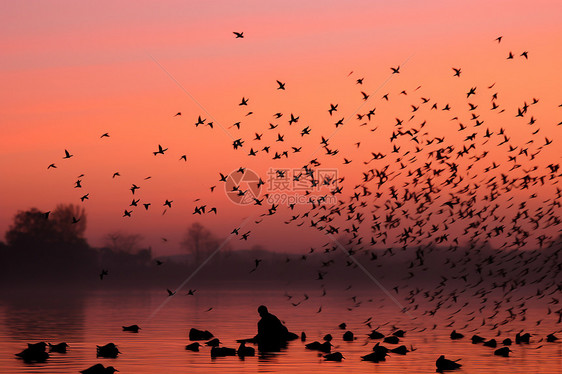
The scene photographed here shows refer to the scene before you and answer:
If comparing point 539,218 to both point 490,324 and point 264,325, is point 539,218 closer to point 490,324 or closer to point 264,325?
point 264,325

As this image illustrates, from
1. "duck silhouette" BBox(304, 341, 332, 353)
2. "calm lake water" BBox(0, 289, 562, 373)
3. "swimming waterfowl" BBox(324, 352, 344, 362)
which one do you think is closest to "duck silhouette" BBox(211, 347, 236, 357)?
"calm lake water" BBox(0, 289, 562, 373)

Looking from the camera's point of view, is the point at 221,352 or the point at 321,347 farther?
the point at 321,347

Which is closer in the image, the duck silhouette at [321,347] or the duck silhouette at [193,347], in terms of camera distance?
the duck silhouette at [321,347]

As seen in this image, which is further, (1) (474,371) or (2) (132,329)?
(2) (132,329)

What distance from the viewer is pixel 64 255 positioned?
174375 millimetres

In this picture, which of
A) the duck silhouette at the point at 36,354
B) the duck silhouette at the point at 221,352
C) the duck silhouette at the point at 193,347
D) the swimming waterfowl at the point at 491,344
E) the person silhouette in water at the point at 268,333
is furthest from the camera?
the swimming waterfowl at the point at 491,344

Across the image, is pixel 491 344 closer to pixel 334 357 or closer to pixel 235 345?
pixel 334 357

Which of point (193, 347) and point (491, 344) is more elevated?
point (491, 344)

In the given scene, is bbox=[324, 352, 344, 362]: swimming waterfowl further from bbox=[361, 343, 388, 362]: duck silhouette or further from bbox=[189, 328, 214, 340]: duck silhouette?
bbox=[189, 328, 214, 340]: duck silhouette

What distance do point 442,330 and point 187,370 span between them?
39.8m

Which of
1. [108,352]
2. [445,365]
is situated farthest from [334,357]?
[108,352]

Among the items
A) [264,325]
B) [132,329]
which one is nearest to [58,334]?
[132,329]

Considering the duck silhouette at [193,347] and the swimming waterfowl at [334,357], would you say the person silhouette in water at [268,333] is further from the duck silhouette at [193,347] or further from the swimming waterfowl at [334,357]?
the swimming waterfowl at [334,357]

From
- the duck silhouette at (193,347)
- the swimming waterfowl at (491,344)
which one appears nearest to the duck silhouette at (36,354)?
the duck silhouette at (193,347)
